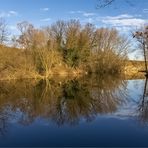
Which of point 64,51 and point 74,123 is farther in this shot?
point 64,51

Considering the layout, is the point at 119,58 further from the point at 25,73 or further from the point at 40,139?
the point at 40,139

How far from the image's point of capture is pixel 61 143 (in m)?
8.89

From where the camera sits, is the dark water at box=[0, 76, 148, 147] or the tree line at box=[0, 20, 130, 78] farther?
the tree line at box=[0, 20, 130, 78]

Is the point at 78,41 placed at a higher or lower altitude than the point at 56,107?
higher

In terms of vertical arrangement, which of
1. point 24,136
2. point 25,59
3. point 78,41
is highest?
point 78,41

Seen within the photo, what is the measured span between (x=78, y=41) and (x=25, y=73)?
16.4 metres

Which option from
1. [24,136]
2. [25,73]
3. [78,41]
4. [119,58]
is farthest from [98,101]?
[119,58]

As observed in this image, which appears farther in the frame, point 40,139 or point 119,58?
point 119,58

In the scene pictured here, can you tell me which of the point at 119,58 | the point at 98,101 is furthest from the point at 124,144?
the point at 119,58

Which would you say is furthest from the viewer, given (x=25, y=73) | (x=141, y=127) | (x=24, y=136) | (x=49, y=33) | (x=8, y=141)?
(x=49, y=33)

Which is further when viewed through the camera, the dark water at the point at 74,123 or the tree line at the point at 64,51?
the tree line at the point at 64,51

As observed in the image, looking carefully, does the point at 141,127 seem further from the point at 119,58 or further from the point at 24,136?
the point at 119,58

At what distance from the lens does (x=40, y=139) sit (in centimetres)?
945

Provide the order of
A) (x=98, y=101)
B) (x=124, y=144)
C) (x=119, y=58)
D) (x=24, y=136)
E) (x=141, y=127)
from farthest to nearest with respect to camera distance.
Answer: (x=119, y=58) → (x=98, y=101) → (x=141, y=127) → (x=24, y=136) → (x=124, y=144)
